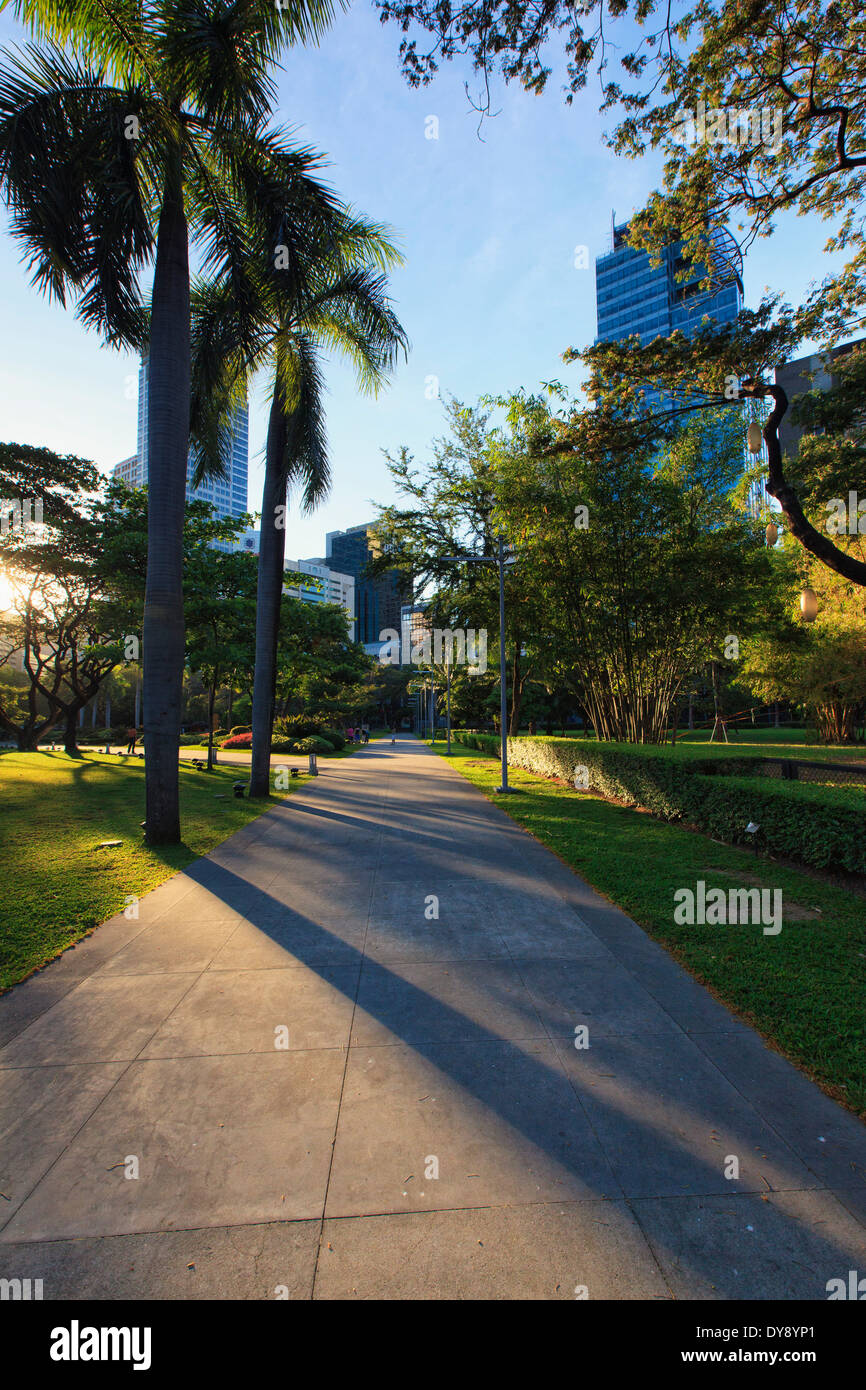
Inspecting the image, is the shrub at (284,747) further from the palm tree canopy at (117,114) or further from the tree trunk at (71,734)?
the palm tree canopy at (117,114)

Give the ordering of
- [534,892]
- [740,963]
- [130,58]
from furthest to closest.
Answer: [130,58] < [534,892] < [740,963]

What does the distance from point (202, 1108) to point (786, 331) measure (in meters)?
13.0

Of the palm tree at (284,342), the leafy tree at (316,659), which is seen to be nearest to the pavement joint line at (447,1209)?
the palm tree at (284,342)

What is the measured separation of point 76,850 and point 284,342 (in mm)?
10671

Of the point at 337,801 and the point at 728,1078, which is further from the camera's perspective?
the point at 337,801

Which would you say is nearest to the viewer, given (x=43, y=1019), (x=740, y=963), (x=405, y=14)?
(x=43, y=1019)

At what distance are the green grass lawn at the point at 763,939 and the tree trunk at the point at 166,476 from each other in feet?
21.7

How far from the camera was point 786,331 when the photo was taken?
9703mm

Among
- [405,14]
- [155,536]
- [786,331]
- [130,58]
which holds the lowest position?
[155,536]

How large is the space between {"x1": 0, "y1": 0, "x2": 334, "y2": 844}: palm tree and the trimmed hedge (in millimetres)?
8694

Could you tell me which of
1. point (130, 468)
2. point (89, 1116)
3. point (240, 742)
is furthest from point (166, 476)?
point (130, 468)

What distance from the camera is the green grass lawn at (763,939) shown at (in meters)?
3.61
